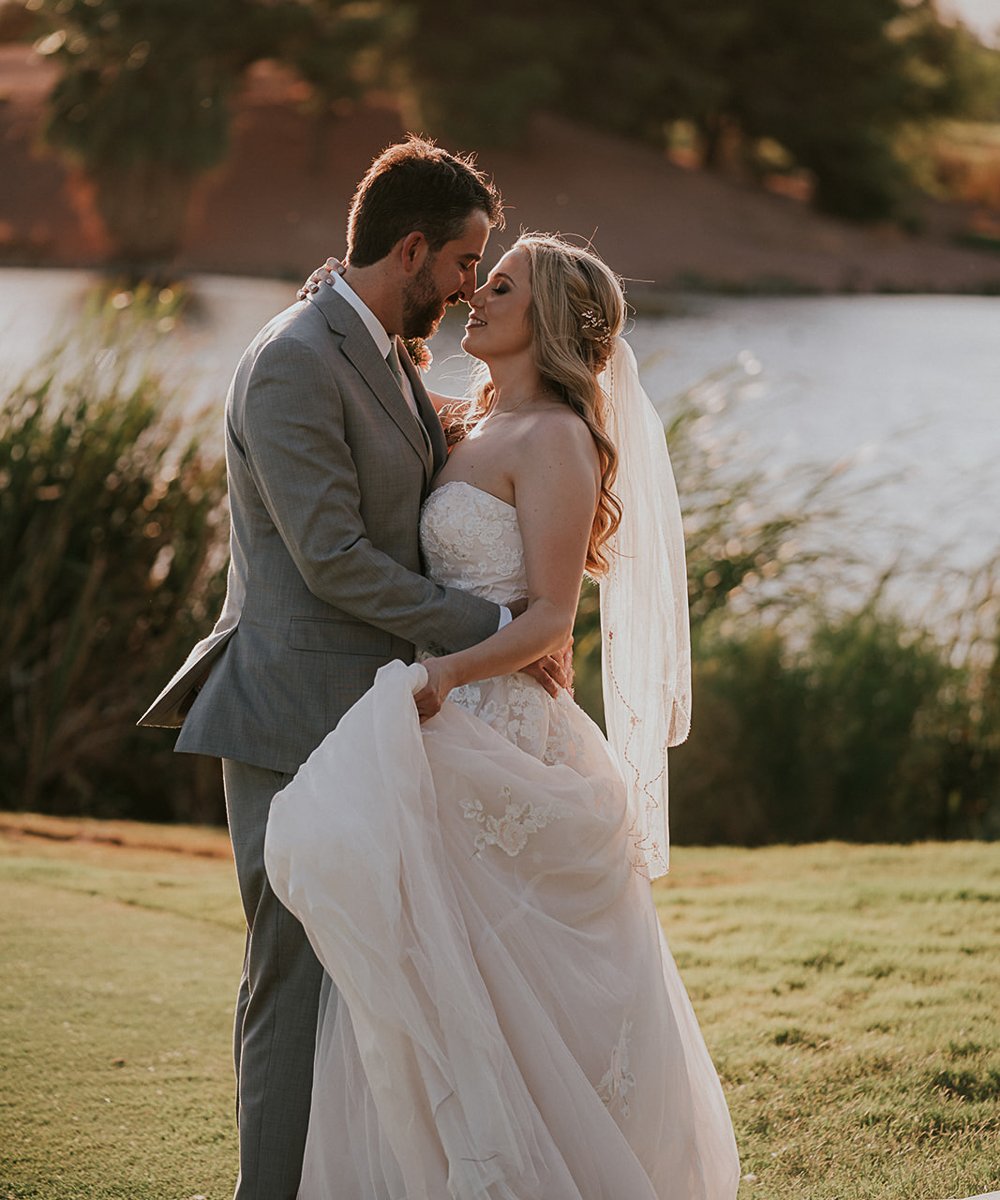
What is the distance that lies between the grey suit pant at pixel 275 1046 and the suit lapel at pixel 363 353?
26.4 inches

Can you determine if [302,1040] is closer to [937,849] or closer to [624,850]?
[624,850]

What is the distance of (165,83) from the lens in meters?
28.0

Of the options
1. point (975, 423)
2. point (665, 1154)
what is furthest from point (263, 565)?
point (975, 423)

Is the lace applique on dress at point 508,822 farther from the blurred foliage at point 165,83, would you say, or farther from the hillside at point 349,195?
the hillside at point 349,195

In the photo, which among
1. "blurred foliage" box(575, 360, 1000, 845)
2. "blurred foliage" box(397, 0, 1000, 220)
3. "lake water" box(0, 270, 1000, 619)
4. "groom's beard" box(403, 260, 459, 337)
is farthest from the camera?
"blurred foliage" box(397, 0, 1000, 220)

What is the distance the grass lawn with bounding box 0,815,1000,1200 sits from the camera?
310 cm

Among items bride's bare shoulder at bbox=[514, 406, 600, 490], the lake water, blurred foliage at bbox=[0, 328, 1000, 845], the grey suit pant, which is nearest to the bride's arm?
bride's bare shoulder at bbox=[514, 406, 600, 490]

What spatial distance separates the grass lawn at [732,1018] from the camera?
3.10m

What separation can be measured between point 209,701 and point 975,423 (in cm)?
1516

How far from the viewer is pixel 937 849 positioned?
5559 mm

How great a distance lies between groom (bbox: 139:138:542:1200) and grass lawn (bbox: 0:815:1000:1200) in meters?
0.66

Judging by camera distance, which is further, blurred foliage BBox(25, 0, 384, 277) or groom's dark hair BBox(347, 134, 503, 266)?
blurred foliage BBox(25, 0, 384, 277)

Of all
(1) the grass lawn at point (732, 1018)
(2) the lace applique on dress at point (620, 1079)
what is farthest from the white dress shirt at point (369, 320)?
(1) the grass lawn at point (732, 1018)

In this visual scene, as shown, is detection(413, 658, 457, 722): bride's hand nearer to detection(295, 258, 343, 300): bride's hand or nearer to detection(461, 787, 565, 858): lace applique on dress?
detection(461, 787, 565, 858): lace applique on dress
